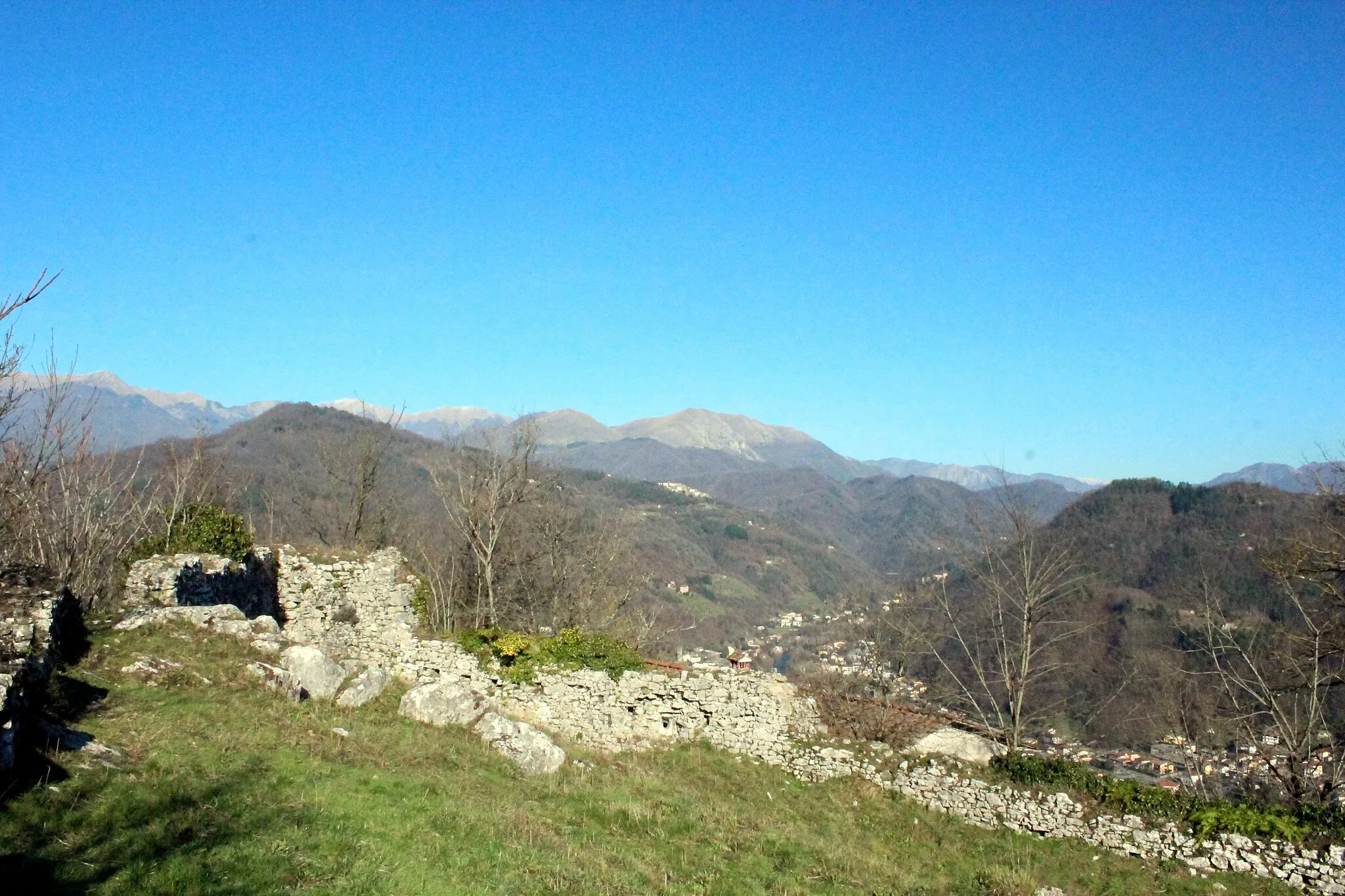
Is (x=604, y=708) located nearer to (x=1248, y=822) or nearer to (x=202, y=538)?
(x=202, y=538)

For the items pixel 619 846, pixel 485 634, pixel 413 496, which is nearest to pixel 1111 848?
pixel 619 846

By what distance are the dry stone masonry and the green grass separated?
48cm

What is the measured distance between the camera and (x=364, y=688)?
15.9 m

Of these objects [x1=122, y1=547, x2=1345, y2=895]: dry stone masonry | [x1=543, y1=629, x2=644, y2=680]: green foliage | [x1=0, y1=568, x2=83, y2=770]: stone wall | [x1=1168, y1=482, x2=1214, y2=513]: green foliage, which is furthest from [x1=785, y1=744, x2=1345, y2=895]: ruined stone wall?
[x1=1168, y1=482, x2=1214, y2=513]: green foliage

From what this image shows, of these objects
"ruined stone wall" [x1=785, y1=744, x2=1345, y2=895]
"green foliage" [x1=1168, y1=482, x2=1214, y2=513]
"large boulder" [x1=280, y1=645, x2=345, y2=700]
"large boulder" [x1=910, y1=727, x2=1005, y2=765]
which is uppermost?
"green foliage" [x1=1168, y1=482, x2=1214, y2=513]

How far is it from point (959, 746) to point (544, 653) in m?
10.5

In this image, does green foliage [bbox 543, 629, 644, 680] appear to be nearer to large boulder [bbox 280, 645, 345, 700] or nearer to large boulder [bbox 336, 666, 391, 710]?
large boulder [bbox 336, 666, 391, 710]

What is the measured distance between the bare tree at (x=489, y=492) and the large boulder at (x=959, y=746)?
15173mm

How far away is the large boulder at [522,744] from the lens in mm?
14836

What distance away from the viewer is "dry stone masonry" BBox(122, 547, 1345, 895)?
46.6 feet

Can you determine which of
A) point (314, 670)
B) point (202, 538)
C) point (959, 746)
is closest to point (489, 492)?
point (202, 538)

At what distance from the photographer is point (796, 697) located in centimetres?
1895

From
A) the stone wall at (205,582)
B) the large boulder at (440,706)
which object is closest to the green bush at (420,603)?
the stone wall at (205,582)

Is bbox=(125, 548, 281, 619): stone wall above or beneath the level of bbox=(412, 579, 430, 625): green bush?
above
